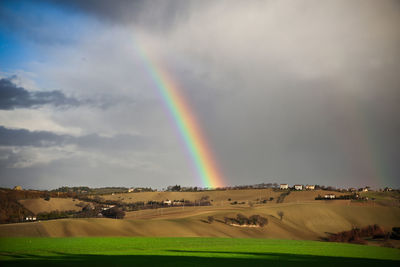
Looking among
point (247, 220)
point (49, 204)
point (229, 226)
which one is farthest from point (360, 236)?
point (49, 204)

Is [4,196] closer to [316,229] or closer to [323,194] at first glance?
[316,229]

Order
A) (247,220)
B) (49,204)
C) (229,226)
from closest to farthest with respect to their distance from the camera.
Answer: (229,226) < (247,220) < (49,204)

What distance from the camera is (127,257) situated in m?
37.1

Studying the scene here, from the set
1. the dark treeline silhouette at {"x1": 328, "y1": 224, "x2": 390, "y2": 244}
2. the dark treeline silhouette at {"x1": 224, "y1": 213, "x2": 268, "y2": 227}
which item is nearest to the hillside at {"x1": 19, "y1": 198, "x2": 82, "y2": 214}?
the dark treeline silhouette at {"x1": 224, "y1": 213, "x2": 268, "y2": 227}

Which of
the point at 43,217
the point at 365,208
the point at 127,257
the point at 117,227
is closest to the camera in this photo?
the point at 127,257

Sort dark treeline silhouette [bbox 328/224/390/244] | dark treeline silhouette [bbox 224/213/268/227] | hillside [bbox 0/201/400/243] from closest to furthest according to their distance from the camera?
hillside [bbox 0/201/400/243], dark treeline silhouette [bbox 328/224/390/244], dark treeline silhouette [bbox 224/213/268/227]

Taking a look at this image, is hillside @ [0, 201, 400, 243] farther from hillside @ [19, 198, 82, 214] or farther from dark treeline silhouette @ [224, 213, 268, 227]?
hillside @ [19, 198, 82, 214]

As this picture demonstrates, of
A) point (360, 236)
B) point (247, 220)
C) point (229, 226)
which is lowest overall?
point (360, 236)

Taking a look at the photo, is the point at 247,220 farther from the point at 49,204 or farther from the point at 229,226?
the point at 49,204

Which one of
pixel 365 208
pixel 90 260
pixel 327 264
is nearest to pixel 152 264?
pixel 90 260

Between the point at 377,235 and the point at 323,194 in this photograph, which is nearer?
the point at 377,235

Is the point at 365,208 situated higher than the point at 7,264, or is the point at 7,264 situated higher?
the point at 365,208

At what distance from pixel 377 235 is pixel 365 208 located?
136ft

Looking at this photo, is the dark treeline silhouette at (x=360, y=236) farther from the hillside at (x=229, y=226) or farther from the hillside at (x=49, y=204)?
the hillside at (x=49, y=204)
